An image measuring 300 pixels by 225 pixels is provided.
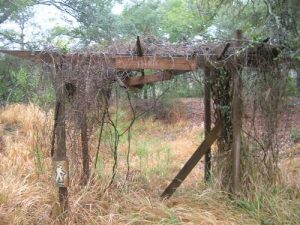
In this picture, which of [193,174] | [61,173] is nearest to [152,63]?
[61,173]

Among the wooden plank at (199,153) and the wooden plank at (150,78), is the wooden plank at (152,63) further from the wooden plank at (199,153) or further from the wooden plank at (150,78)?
the wooden plank at (199,153)

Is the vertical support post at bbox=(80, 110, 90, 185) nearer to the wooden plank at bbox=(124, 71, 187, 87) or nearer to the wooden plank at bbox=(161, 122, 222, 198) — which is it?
the wooden plank at bbox=(124, 71, 187, 87)

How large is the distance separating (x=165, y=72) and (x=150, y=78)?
225 mm

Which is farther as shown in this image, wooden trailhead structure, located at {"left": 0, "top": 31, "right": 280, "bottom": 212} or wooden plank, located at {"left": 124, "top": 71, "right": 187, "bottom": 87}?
wooden plank, located at {"left": 124, "top": 71, "right": 187, "bottom": 87}

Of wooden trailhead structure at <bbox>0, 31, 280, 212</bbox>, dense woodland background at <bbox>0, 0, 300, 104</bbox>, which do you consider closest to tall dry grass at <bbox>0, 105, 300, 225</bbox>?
wooden trailhead structure at <bbox>0, 31, 280, 212</bbox>

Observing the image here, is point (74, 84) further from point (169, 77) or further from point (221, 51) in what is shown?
point (221, 51)

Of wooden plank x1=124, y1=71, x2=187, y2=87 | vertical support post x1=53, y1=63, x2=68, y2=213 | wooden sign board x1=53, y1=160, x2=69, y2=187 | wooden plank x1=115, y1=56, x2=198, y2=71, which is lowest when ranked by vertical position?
wooden sign board x1=53, y1=160, x2=69, y2=187

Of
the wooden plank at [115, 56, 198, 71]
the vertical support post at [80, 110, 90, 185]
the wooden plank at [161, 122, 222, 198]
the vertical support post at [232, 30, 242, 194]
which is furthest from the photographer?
the wooden plank at [161, 122, 222, 198]

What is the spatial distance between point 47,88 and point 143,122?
27.7 feet

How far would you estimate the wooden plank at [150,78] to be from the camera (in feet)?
17.2

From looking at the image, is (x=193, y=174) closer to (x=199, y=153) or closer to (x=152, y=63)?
(x=199, y=153)

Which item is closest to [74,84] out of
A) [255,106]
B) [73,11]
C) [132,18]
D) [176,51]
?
[176,51]

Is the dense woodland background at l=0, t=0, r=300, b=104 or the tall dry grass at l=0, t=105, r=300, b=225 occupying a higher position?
the dense woodland background at l=0, t=0, r=300, b=104

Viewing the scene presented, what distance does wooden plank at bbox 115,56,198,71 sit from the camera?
473cm
